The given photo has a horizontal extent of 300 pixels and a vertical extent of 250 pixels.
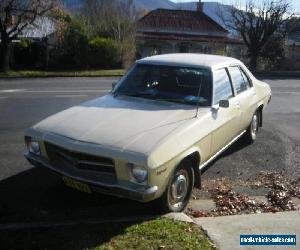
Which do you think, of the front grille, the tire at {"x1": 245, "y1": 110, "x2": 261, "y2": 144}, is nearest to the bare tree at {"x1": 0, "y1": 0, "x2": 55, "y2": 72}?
the tire at {"x1": 245, "y1": 110, "x2": 261, "y2": 144}

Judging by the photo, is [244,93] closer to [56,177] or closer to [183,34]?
[56,177]

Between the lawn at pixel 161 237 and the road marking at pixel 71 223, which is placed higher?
the lawn at pixel 161 237

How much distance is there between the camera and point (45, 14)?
25.9m

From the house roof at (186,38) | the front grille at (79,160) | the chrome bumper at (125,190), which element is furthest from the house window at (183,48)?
the chrome bumper at (125,190)

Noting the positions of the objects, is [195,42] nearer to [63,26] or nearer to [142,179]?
[63,26]

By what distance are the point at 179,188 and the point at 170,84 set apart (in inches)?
69.2

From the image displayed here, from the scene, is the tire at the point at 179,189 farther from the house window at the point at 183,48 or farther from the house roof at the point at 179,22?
the house window at the point at 183,48

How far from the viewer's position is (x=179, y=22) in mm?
46969

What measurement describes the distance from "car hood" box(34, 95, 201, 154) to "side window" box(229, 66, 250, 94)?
1572 mm

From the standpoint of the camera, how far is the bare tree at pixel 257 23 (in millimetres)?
36125

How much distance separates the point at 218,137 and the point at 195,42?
39.8 metres

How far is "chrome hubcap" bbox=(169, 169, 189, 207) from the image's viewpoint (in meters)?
5.11

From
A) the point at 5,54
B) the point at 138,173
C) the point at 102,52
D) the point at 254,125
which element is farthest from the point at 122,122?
the point at 102,52

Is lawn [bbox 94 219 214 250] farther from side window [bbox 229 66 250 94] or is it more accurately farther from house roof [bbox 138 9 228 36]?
house roof [bbox 138 9 228 36]
